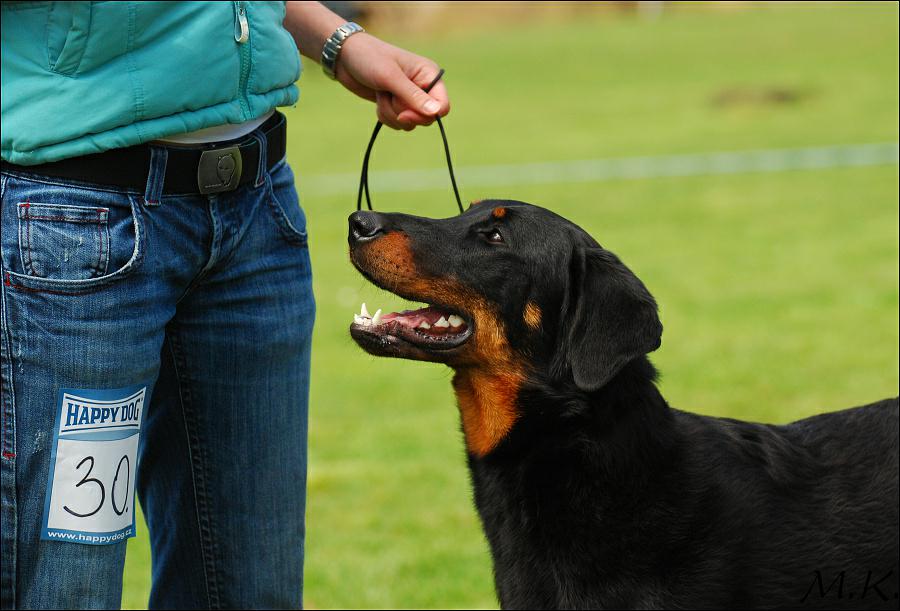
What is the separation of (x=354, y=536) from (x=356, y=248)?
8.83 ft

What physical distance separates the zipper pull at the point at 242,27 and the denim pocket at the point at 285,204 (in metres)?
0.42

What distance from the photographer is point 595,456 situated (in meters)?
3.20

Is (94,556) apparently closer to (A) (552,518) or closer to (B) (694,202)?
(A) (552,518)

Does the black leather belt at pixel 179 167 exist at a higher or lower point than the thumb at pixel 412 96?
lower

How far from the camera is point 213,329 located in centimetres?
292

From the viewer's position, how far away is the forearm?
3242 mm

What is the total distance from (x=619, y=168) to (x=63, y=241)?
47.0 ft

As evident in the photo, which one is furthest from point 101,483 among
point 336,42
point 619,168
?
point 619,168

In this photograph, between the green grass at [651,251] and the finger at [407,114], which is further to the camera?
the green grass at [651,251]

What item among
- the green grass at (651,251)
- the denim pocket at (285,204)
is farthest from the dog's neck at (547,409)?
the green grass at (651,251)

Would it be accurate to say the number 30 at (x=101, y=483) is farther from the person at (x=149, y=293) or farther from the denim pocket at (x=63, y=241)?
the denim pocket at (x=63, y=241)

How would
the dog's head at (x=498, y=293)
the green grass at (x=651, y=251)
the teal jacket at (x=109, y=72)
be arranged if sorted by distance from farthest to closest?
the green grass at (x=651, y=251), the dog's head at (x=498, y=293), the teal jacket at (x=109, y=72)

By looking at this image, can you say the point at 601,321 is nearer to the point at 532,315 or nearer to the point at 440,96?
the point at 532,315

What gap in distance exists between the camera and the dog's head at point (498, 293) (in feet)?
10.6
